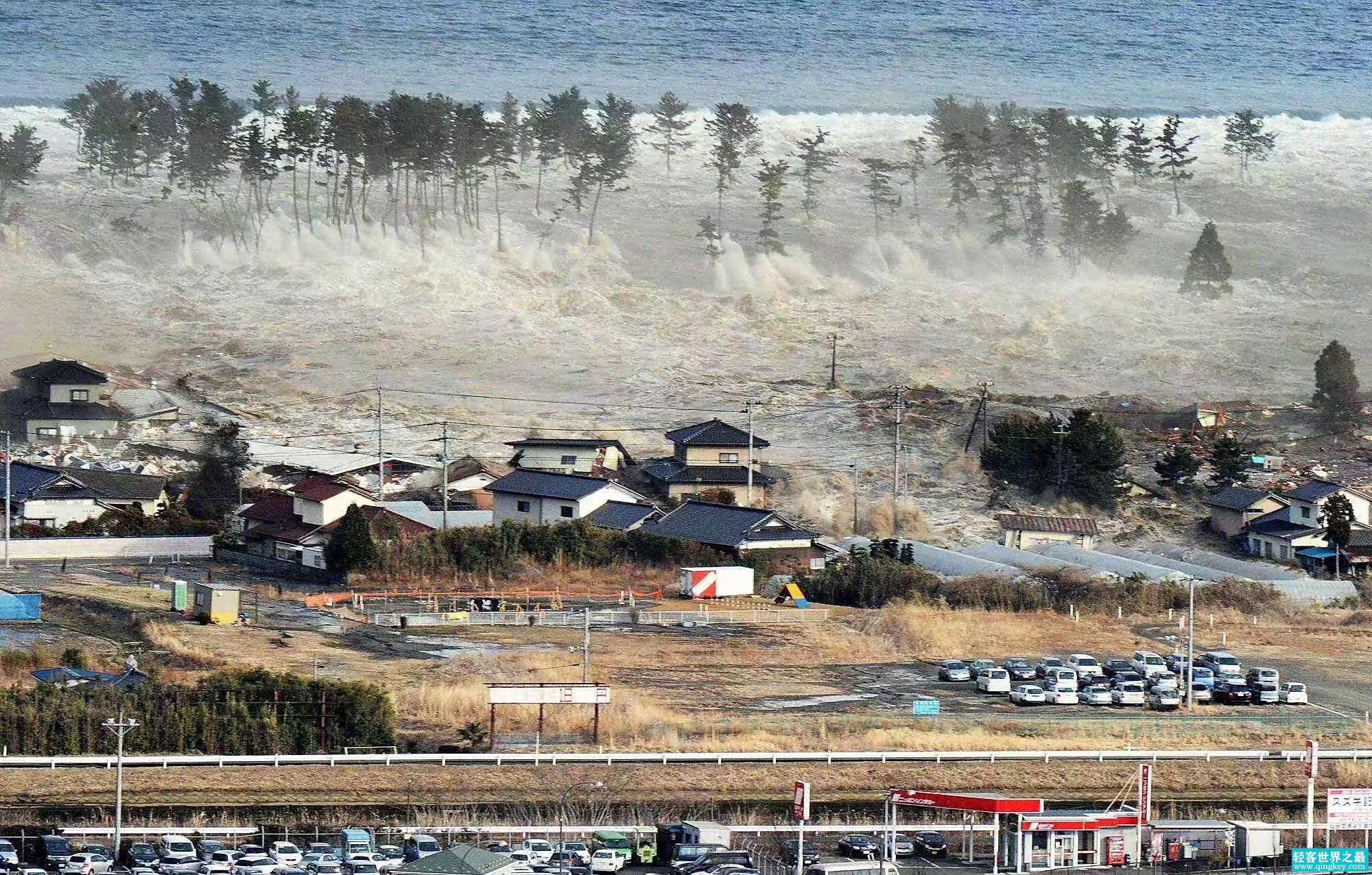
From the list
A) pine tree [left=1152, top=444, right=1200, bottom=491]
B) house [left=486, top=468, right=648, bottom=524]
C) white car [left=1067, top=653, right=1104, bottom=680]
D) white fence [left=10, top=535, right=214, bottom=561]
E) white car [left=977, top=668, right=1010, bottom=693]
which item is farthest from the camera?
pine tree [left=1152, top=444, right=1200, bottom=491]

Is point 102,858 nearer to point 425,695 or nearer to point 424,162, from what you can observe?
point 425,695

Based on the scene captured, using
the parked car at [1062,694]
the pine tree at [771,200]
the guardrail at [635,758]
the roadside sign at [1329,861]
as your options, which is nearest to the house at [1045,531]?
the parked car at [1062,694]

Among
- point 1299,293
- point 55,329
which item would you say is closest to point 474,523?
point 55,329

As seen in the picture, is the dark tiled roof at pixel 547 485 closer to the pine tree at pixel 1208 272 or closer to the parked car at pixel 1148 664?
the parked car at pixel 1148 664

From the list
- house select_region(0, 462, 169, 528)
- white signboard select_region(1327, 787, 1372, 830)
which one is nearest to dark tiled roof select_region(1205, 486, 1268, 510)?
house select_region(0, 462, 169, 528)

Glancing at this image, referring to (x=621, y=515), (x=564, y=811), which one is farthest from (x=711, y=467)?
(x=564, y=811)

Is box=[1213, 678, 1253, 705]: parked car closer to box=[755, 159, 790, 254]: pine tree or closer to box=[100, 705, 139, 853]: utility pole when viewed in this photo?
box=[100, 705, 139, 853]: utility pole
